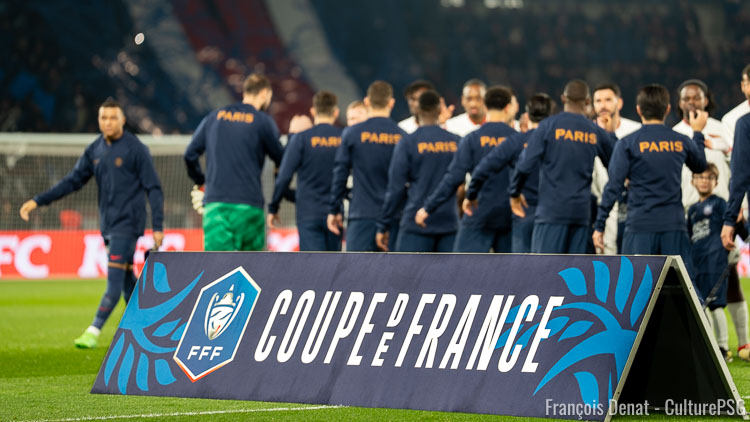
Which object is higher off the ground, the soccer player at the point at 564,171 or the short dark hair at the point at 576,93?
the short dark hair at the point at 576,93

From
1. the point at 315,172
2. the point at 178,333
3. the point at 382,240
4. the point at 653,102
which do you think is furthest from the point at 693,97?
the point at 178,333

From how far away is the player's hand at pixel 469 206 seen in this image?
8091 mm

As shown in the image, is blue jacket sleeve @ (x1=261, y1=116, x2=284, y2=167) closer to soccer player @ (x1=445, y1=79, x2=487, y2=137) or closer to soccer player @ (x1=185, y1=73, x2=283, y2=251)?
soccer player @ (x1=185, y1=73, x2=283, y2=251)

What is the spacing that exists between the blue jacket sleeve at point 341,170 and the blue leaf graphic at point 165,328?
10.6ft

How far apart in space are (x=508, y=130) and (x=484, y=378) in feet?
12.8

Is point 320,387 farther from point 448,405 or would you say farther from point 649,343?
point 649,343

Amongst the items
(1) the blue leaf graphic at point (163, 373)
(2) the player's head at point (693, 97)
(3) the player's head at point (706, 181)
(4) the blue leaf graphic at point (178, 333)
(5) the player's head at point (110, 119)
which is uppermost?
(2) the player's head at point (693, 97)

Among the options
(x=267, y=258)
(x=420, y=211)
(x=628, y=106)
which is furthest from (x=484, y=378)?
(x=628, y=106)

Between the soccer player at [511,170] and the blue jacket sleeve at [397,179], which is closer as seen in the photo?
the soccer player at [511,170]

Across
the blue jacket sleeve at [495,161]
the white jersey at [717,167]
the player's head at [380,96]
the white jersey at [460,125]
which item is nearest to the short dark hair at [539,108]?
the blue jacket sleeve at [495,161]

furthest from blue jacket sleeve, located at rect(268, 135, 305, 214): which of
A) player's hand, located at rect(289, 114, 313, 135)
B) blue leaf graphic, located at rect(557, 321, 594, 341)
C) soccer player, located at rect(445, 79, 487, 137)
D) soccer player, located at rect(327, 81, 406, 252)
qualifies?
blue leaf graphic, located at rect(557, 321, 594, 341)

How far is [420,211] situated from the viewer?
8227 mm

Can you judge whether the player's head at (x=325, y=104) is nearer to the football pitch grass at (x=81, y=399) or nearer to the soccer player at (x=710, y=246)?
A: the football pitch grass at (x=81, y=399)

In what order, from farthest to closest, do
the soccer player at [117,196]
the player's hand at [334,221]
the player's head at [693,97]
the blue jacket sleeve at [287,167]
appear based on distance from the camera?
the blue jacket sleeve at [287,167] → the player's hand at [334,221] → the soccer player at [117,196] → the player's head at [693,97]
